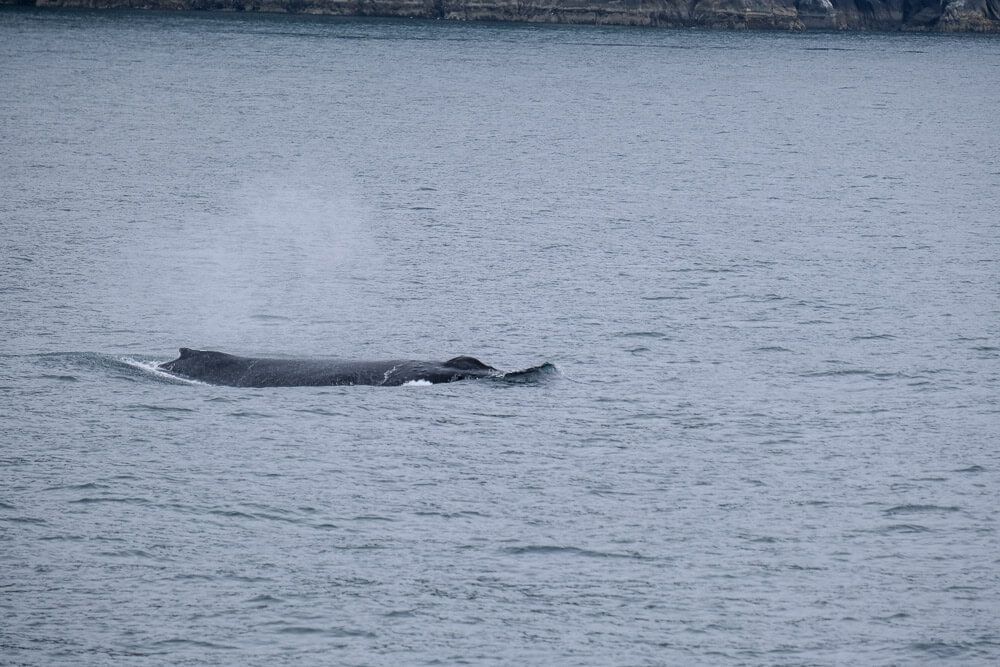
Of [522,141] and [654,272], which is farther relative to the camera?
[522,141]

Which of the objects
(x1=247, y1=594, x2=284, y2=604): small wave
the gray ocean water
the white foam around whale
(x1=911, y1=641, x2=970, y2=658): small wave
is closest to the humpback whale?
the white foam around whale

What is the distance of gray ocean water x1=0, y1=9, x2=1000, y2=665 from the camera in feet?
68.0

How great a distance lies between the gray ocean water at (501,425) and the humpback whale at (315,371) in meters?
0.51

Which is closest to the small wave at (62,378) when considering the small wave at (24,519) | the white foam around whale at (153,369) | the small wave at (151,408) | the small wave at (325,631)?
the white foam around whale at (153,369)

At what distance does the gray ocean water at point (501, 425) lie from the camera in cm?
2072

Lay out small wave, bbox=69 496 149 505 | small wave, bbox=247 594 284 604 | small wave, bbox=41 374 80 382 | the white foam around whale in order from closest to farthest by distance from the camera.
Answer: small wave, bbox=247 594 284 604
small wave, bbox=69 496 149 505
the white foam around whale
small wave, bbox=41 374 80 382

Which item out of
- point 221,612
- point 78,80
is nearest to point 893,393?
point 221,612

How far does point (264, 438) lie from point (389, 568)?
21.5 ft

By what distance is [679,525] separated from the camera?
24.1 metres

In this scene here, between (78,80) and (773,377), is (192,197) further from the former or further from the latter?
(78,80)

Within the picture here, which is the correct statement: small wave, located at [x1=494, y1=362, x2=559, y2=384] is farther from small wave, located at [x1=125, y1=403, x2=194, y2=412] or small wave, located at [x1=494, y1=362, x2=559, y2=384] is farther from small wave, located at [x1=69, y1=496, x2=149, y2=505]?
small wave, located at [x1=69, y1=496, x2=149, y2=505]

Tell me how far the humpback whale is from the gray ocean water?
1.66 ft

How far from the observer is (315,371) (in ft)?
103

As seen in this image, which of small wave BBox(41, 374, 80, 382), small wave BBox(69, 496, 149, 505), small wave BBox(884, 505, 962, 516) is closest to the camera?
small wave BBox(69, 496, 149, 505)
